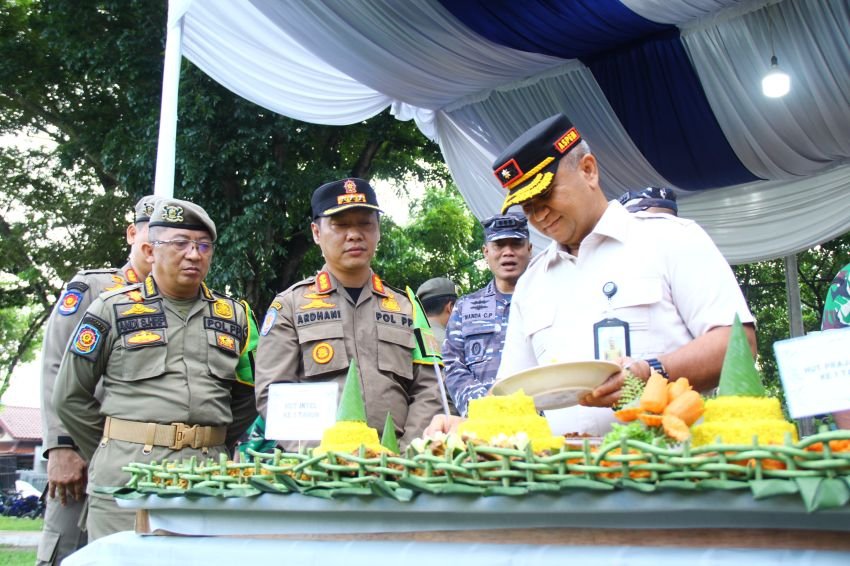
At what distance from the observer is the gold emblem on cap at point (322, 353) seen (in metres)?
2.87

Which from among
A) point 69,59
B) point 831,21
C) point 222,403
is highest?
point 69,59

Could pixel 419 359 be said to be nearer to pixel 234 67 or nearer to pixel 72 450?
pixel 72 450

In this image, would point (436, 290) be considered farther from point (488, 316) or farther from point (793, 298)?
point (793, 298)

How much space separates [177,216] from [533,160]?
1.81 m

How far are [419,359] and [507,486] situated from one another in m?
1.98

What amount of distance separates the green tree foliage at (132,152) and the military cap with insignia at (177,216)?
5770 mm

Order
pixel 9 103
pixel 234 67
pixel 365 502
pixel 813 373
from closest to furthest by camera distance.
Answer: pixel 813 373, pixel 365 502, pixel 234 67, pixel 9 103

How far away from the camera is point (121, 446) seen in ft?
10.1

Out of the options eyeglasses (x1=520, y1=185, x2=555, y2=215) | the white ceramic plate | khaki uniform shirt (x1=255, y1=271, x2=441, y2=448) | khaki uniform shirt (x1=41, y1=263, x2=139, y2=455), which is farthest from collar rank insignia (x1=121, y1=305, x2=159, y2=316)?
the white ceramic plate

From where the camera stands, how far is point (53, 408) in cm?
335

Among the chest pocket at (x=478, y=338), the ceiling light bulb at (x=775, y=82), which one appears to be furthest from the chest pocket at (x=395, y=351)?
the ceiling light bulb at (x=775, y=82)

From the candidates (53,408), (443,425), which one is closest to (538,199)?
(443,425)

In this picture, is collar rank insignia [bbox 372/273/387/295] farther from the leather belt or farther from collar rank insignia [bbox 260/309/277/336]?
the leather belt

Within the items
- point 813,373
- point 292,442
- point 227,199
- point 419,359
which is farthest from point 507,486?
point 227,199
